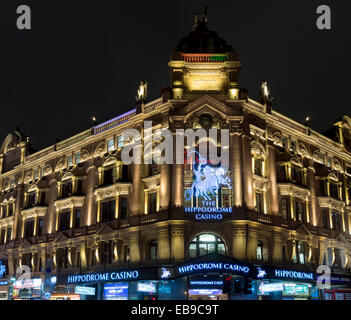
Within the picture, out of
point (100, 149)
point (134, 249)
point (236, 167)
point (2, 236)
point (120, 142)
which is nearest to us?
point (236, 167)

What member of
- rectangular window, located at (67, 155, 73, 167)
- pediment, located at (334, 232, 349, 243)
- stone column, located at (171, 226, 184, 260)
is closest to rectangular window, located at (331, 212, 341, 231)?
pediment, located at (334, 232, 349, 243)

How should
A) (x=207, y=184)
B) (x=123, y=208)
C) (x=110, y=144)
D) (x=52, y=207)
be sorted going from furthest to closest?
(x=52, y=207) < (x=110, y=144) < (x=123, y=208) < (x=207, y=184)

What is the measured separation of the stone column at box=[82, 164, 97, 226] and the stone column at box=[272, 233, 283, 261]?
17.2m

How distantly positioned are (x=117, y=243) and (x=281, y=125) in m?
19.3

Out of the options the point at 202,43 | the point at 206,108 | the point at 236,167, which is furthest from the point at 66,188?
the point at 202,43

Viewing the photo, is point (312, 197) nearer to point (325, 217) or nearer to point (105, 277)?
point (325, 217)

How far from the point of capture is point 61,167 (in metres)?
48.8

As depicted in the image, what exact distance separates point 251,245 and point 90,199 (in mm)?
17555

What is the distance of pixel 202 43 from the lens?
42.1 metres

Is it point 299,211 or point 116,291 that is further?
point 299,211

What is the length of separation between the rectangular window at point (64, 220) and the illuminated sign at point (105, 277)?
9874 mm

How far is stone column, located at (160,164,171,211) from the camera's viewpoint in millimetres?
35250
